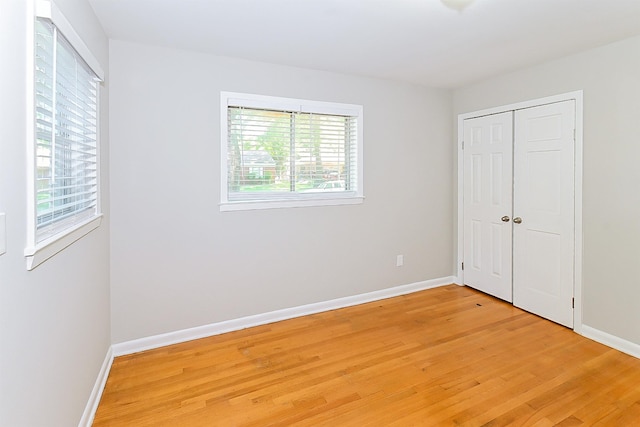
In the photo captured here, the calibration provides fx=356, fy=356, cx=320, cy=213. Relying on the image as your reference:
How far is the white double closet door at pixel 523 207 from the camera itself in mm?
3207

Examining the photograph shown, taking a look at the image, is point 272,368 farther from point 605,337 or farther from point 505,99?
point 505,99

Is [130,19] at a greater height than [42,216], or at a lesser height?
greater

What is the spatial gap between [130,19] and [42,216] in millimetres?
1572

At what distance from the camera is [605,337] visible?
2914 millimetres

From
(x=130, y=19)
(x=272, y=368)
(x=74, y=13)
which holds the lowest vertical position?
(x=272, y=368)

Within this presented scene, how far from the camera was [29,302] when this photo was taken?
1284mm

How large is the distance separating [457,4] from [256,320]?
2895 millimetres

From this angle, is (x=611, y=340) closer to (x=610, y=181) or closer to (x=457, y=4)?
(x=610, y=181)

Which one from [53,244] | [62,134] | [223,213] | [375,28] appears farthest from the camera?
[223,213]

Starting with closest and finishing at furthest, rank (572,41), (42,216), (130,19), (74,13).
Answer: (42,216) → (74,13) → (130,19) → (572,41)

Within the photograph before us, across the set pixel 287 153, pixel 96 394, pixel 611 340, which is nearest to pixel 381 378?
pixel 96 394

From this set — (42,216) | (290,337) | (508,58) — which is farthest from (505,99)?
(42,216)

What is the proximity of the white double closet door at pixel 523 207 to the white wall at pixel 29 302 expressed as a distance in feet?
12.0

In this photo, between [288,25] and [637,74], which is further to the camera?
[637,74]
